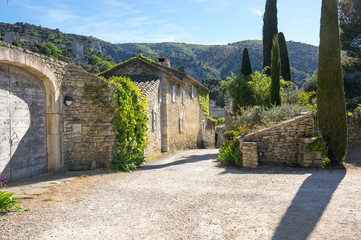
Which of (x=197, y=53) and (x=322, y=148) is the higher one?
(x=197, y=53)

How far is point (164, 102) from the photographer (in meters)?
15.7

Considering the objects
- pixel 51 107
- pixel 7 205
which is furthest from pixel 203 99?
pixel 7 205

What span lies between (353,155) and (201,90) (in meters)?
16.2

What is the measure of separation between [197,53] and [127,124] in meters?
108

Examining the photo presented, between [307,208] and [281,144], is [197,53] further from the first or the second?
[307,208]

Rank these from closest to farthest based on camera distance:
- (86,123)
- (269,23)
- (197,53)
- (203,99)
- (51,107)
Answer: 1. (51,107)
2. (86,123)
3. (269,23)
4. (203,99)
5. (197,53)

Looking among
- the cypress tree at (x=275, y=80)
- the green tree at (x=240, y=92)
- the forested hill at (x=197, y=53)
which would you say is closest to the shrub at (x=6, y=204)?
the cypress tree at (x=275, y=80)

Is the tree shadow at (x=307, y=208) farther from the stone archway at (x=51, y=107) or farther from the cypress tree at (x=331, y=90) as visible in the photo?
the stone archway at (x=51, y=107)

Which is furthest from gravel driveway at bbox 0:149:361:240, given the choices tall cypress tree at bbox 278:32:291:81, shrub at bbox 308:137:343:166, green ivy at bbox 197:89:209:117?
green ivy at bbox 197:89:209:117

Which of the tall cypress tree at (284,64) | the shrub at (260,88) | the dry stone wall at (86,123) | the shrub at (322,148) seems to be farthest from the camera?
the tall cypress tree at (284,64)

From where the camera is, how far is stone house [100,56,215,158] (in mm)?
13555

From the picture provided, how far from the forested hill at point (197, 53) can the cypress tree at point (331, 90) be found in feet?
214

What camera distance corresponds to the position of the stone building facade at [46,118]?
6121 mm

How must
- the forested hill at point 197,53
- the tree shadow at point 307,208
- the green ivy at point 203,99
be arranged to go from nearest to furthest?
the tree shadow at point 307,208 → the green ivy at point 203,99 → the forested hill at point 197,53
